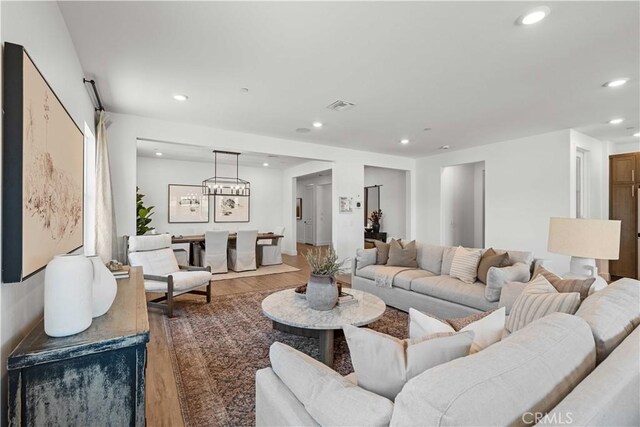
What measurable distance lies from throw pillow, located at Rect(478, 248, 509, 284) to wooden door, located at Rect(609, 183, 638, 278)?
382 cm

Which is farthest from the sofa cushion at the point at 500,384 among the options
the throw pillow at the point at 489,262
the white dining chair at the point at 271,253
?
the white dining chair at the point at 271,253

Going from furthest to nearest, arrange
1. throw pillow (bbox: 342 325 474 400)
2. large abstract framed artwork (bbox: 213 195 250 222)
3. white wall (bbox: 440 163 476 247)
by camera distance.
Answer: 1. large abstract framed artwork (bbox: 213 195 250 222)
2. white wall (bbox: 440 163 476 247)
3. throw pillow (bbox: 342 325 474 400)

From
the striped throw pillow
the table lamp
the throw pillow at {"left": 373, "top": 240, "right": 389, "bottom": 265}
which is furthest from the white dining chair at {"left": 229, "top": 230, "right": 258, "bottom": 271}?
the table lamp

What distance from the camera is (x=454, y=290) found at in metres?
3.19

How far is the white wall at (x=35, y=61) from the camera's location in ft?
3.76

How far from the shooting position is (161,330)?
3225mm

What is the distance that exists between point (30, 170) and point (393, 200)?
7622 mm

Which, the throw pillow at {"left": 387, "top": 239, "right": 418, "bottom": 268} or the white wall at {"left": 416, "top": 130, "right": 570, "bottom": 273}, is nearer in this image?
the throw pillow at {"left": 387, "top": 239, "right": 418, "bottom": 268}

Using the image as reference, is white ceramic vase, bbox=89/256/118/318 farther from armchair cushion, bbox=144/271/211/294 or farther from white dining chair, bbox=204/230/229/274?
white dining chair, bbox=204/230/229/274

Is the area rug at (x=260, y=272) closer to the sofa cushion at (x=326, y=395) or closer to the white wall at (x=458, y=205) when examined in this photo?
the white wall at (x=458, y=205)

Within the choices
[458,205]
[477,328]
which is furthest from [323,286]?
[458,205]

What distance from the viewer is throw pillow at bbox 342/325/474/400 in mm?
973

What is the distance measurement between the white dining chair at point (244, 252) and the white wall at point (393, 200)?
3498mm

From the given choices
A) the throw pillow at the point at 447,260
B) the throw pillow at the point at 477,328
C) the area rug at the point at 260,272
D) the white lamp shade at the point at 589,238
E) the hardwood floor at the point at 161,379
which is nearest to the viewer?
the throw pillow at the point at 477,328
